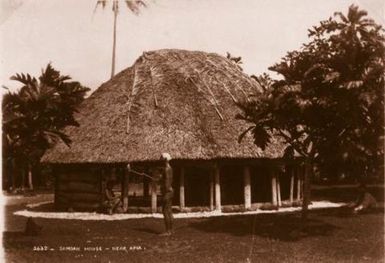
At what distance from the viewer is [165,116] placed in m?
20.2

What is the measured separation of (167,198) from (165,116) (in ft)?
24.7

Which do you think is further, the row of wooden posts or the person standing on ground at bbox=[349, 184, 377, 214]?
the row of wooden posts

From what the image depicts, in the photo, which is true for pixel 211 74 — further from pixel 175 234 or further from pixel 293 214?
pixel 175 234

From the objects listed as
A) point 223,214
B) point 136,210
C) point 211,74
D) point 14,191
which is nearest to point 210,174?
point 223,214

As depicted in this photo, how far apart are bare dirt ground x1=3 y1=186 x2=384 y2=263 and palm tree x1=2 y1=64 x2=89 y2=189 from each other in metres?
2.23

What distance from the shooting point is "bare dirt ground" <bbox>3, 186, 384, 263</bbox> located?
10.2 m

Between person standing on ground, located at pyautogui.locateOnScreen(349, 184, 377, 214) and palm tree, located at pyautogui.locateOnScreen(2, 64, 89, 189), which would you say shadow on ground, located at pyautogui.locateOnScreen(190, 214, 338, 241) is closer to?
person standing on ground, located at pyautogui.locateOnScreen(349, 184, 377, 214)

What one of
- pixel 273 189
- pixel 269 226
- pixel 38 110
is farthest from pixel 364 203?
pixel 38 110

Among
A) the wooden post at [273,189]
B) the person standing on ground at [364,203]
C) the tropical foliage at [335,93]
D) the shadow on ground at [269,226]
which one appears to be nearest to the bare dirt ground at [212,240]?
the shadow on ground at [269,226]

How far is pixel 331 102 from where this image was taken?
38.8 feet

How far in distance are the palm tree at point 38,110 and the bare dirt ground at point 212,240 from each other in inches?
88.0

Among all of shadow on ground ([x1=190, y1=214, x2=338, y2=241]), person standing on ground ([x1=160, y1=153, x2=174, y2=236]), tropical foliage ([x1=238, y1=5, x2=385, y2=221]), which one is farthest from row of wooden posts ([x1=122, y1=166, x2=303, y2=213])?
tropical foliage ([x1=238, y1=5, x2=385, y2=221])

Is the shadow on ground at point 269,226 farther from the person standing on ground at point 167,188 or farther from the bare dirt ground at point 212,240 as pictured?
the person standing on ground at point 167,188

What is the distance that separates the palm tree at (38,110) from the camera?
9.62 m
